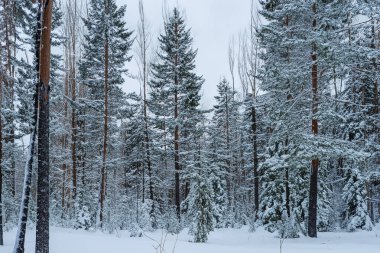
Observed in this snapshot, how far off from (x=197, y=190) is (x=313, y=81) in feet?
21.7

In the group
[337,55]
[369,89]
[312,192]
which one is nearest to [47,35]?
[337,55]

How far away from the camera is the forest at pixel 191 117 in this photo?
9.43 meters

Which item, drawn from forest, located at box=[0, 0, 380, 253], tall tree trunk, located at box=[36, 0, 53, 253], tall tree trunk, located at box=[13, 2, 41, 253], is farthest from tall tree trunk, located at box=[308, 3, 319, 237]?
tall tree trunk, located at box=[13, 2, 41, 253]

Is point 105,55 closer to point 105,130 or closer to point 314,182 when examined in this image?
point 105,130

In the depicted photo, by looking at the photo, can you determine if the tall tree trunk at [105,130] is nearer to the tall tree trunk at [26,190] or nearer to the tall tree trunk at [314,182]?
the tall tree trunk at [26,190]

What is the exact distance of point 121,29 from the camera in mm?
20719

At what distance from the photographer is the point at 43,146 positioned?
7.86 m

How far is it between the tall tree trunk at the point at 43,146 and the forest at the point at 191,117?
0.03m

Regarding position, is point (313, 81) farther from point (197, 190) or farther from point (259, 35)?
point (259, 35)

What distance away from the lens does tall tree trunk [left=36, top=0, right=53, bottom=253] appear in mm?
7672

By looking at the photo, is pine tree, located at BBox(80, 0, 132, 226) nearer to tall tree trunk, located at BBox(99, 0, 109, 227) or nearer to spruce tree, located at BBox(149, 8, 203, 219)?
tall tree trunk, located at BBox(99, 0, 109, 227)

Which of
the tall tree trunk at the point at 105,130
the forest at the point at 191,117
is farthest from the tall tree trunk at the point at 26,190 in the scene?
the tall tree trunk at the point at 105,130

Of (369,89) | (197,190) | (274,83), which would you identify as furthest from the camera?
(369,89)

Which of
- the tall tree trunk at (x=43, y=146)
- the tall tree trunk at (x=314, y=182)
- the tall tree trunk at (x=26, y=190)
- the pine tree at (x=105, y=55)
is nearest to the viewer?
the tall tree trunk at (x=26, y=190)
